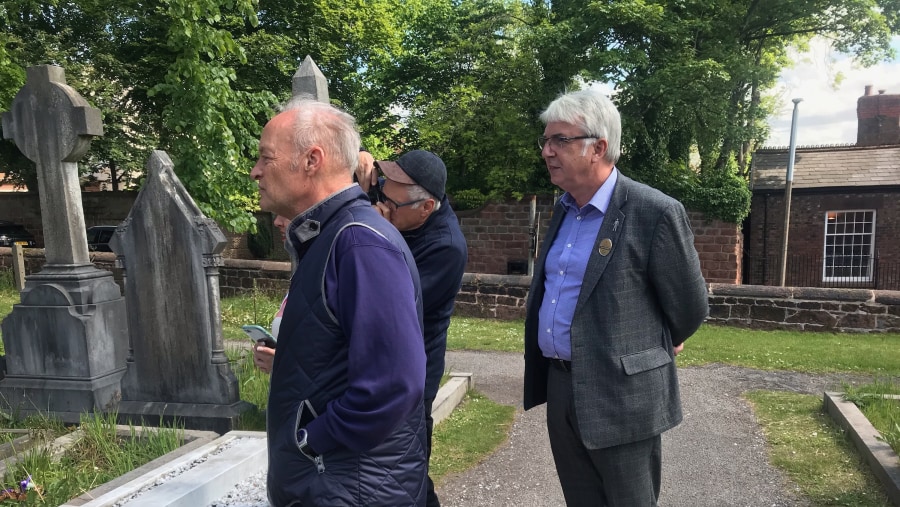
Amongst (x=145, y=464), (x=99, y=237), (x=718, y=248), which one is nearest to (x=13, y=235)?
(x=99, y=237)

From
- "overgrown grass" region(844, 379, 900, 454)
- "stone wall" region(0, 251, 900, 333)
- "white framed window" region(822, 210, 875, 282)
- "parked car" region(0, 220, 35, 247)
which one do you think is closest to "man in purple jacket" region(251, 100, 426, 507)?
"overgrown grass" region(844, 379, 900, 454)

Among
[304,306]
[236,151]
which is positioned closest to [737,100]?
[236,151]

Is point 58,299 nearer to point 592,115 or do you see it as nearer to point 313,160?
point 313,160

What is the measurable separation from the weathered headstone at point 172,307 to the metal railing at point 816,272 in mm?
18008

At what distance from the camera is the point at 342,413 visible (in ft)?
5.04

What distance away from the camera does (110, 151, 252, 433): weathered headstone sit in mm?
4578

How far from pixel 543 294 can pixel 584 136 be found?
696 millimetres

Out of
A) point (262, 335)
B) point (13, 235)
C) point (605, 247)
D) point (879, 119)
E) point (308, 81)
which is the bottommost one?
point (13, 235)

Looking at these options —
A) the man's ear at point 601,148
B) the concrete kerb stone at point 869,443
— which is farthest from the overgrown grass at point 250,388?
the concrete kerb stone at point 869,443

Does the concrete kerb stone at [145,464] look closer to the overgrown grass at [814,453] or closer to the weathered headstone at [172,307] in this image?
the weathered headstone at [172,307]

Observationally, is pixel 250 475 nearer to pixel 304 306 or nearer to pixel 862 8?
pixel 304 306

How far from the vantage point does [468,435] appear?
4.89m

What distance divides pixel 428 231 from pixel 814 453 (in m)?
3.56

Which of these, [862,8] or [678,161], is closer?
[862,8]
